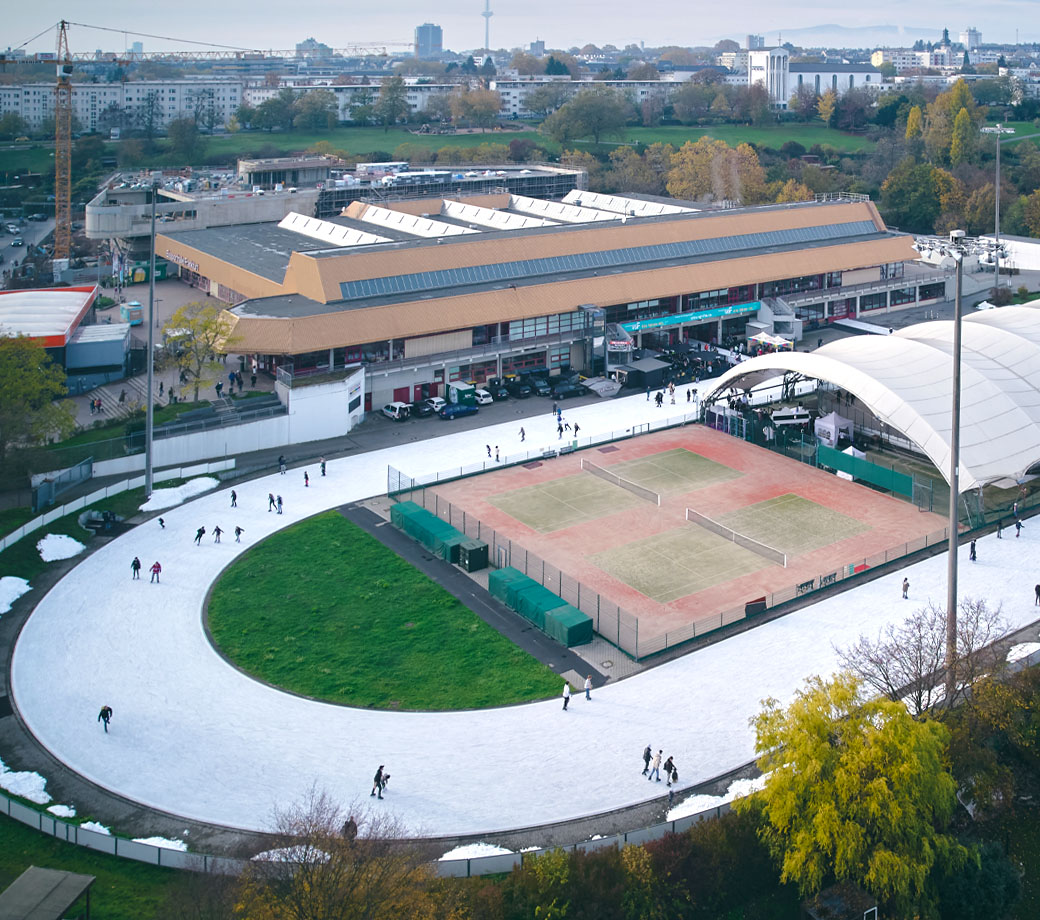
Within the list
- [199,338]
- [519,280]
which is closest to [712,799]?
[199,338]

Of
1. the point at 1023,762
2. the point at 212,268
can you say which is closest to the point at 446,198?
the point at 212,268

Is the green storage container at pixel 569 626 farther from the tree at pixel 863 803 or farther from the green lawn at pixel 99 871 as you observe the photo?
the green lawn at pixel 99 871

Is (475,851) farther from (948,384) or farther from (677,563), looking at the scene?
(948,384)

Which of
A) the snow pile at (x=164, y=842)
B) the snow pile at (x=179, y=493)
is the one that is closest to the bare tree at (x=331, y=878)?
the snow pile at (x=164, y=842)

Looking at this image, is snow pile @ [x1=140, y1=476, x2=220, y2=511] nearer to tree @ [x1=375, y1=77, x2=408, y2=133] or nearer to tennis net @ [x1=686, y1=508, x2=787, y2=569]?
tennis net @ [x1=686, y1=508, x2=787, y2=569]

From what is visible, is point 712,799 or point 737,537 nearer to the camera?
point 712,799
